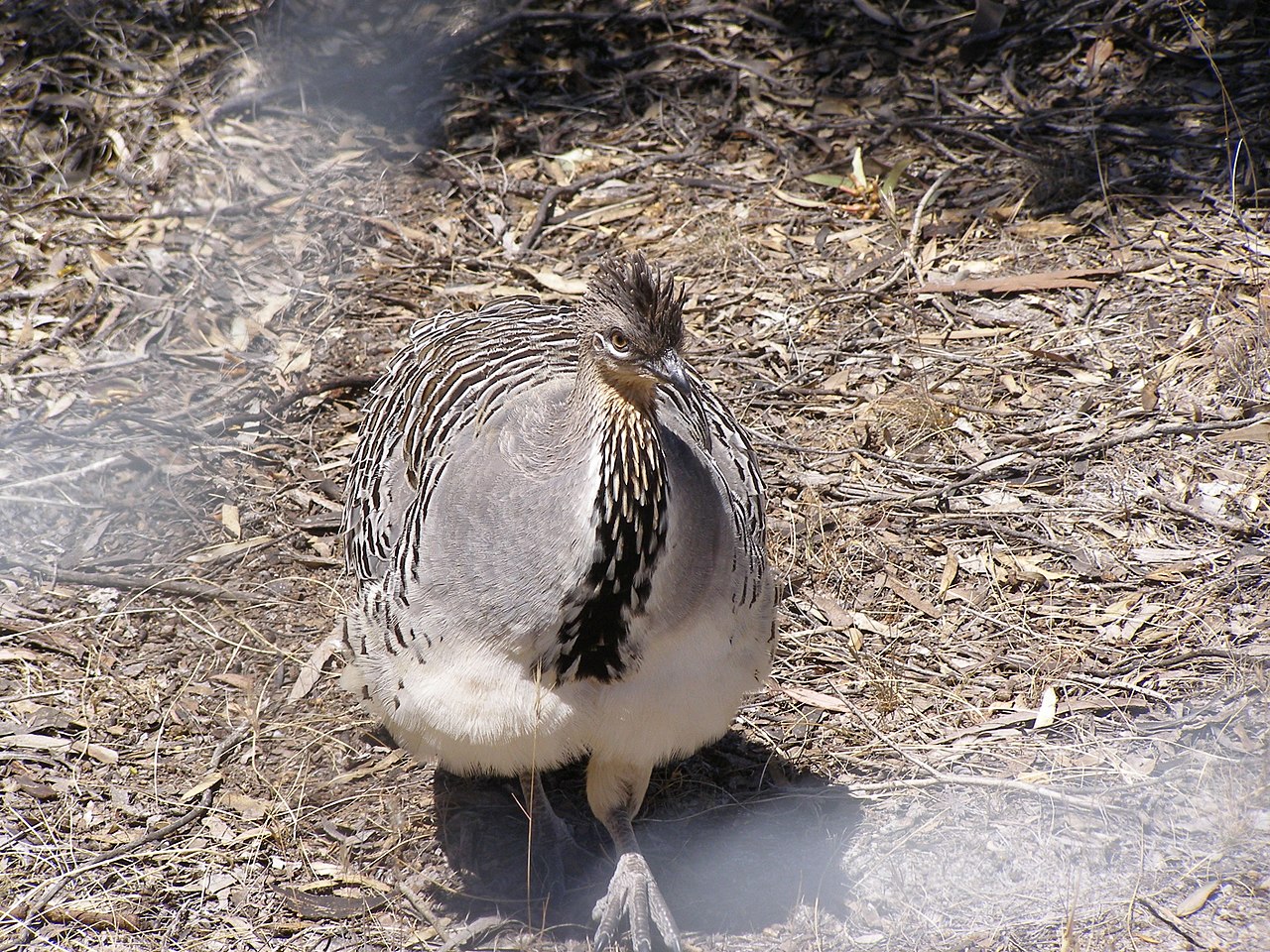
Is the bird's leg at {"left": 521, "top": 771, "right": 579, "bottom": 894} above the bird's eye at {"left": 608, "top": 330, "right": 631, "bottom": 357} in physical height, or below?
below

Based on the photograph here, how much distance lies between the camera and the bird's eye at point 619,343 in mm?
3158

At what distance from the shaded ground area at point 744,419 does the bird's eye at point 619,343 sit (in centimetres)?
186

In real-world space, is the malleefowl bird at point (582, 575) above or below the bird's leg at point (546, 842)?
above

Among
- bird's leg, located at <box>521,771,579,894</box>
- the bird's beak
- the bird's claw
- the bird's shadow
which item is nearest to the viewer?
the bird's beak

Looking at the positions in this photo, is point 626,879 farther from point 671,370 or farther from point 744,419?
point 744,419

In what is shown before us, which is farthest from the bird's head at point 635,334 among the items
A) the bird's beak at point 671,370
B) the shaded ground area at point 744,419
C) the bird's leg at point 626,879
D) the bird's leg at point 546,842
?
the shaded ground area at point 744,419

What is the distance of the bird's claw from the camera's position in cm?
373

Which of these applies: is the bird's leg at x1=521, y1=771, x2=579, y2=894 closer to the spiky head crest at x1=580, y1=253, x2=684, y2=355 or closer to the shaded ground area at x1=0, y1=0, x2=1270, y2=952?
the shaded ground area at x1=0, y1=0, x2=1270, y2=952

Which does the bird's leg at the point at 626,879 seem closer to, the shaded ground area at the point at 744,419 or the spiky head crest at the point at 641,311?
the shaded ground area at the point at 744,419

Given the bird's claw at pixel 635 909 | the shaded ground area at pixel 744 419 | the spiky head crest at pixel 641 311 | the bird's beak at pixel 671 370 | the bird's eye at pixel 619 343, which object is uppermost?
the spiky head crest at pixel 641 311

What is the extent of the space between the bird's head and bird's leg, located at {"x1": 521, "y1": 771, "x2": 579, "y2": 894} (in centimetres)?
151

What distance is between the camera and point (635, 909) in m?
3.74

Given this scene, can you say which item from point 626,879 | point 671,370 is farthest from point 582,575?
point 626,879

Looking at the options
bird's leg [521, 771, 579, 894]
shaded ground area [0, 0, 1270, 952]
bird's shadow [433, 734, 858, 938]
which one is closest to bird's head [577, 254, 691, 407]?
bird's leg [521, 771, 579, 894]
